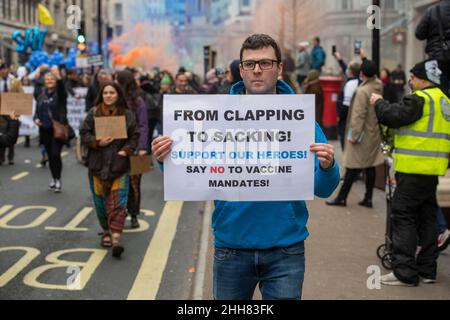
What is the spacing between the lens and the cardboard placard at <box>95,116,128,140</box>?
6.75 metres

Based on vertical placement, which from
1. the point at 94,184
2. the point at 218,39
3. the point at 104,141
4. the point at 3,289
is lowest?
the point at 3,289

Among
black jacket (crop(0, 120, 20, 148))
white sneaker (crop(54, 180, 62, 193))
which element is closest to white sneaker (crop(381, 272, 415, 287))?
black jacket (crop(0, 120, 20, 148))

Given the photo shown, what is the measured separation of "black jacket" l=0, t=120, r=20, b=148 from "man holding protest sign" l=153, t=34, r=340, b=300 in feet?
11.3

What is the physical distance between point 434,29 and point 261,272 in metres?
4.08

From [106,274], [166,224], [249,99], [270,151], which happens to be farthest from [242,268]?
[166,224]

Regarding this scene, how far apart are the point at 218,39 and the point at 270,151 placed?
36.0m

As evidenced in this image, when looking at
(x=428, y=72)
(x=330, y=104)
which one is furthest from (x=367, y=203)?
(x=330, y=104)

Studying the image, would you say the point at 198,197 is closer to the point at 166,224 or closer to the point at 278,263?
the point at 278,263

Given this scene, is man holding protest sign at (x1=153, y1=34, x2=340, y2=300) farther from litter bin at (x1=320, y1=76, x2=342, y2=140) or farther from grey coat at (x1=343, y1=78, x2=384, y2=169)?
litter bin at (x1=320, y1=76, x2=342, y2=140)

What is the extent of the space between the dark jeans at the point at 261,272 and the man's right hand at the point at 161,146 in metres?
0.57

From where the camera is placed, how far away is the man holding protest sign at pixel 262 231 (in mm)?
3250

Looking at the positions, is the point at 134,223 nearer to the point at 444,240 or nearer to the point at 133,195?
the point at 133,195

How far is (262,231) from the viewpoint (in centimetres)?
326

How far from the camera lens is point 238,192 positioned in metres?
3.29
